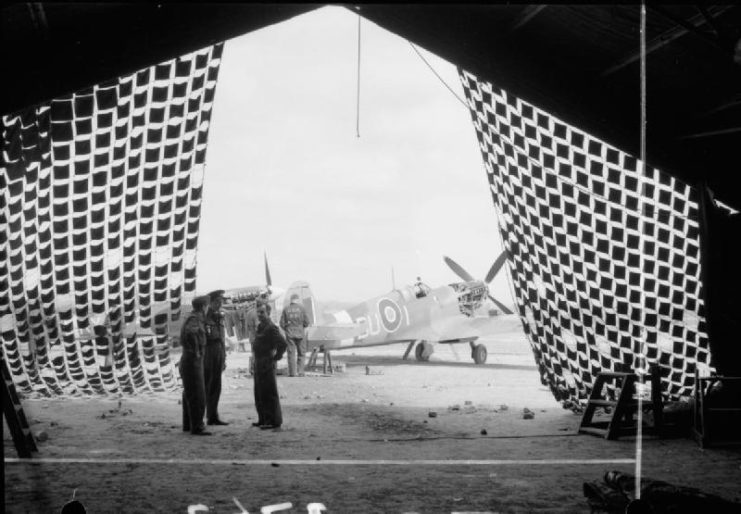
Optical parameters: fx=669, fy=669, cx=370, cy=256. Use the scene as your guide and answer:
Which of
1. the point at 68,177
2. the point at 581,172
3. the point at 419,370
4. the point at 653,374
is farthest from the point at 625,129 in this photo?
the point at 419,370

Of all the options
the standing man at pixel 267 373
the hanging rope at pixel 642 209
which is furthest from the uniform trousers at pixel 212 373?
the hanging rope at pixel 642 209

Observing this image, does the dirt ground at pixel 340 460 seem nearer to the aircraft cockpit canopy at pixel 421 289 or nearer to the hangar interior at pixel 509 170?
the hangar interior at pixel 509 170

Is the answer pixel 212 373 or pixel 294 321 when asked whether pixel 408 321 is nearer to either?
pixel 294 321

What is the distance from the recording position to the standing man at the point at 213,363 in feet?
32.1

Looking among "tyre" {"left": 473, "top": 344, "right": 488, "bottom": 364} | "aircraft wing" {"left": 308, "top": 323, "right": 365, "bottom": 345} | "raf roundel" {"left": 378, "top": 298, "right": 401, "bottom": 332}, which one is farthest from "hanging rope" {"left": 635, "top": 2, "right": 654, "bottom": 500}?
"raf roundel" {"left": 378, "top": 298, "right": 401, "bottom": 332}

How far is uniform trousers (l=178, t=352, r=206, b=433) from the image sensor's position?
29.3ft

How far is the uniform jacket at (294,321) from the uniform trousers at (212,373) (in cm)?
687

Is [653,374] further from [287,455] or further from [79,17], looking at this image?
[79,17]

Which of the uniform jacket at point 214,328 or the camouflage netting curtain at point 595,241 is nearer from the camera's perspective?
the camouflage netting curtain at point 595,241

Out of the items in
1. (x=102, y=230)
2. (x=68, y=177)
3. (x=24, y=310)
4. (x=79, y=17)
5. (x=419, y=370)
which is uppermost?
(x=79, y=17)

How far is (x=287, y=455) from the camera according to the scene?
7.44 metres

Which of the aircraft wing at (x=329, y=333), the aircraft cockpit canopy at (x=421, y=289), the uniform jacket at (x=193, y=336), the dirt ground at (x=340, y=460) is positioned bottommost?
the dirt ground at (x=340, y=460)

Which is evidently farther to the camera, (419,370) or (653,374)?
(419,370)

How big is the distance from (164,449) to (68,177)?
10.7 feet
